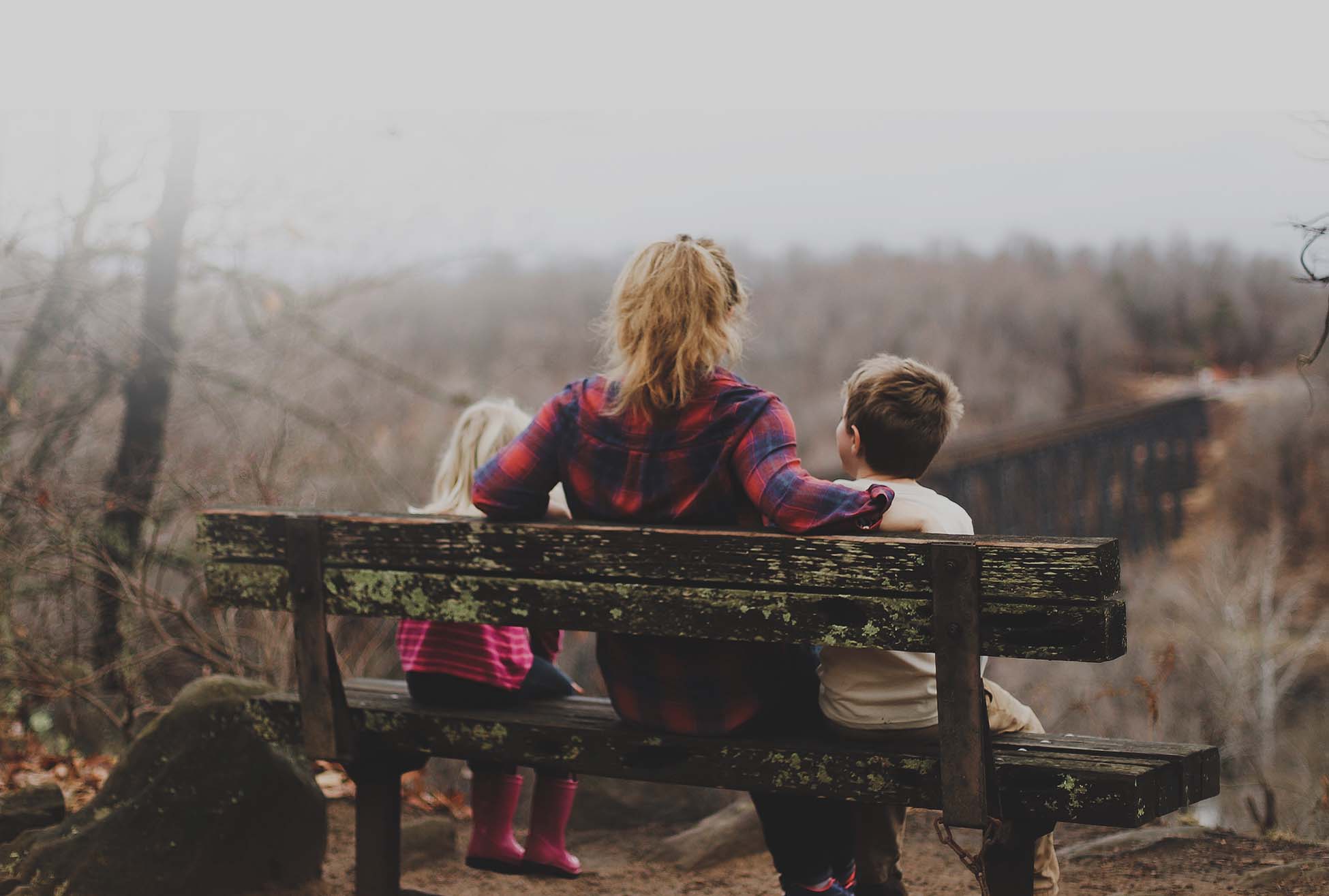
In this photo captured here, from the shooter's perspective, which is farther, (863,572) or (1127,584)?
(1127,584)

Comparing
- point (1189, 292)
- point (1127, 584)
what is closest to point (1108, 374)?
point (1189, 292)

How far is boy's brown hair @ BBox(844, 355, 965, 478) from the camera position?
2631 mm

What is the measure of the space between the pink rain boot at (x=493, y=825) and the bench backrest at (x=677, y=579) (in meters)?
0.69

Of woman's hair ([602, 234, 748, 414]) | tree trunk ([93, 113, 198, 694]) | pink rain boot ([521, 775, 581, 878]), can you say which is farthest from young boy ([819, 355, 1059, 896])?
tree trunk ([93, 113, 198, 694])

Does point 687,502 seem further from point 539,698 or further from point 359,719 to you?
point 359,719

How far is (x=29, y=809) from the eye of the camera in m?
3.81

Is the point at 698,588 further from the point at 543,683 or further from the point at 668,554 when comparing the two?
the point at 543,683

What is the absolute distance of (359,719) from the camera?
9.66ft

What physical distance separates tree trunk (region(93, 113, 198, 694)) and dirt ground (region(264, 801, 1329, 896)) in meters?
2.42

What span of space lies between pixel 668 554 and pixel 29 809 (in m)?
2.60

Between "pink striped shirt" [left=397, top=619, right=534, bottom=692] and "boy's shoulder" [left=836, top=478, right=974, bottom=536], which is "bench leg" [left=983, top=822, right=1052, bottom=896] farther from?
"pink striped shirt" [left=397, top=619, right=534, bottom=692]

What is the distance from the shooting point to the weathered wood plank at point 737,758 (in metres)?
2.24

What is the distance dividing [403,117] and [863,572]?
640 cm

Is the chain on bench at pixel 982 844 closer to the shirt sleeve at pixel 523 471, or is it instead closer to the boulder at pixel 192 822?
the shirt sleeve at pixel 523 471
